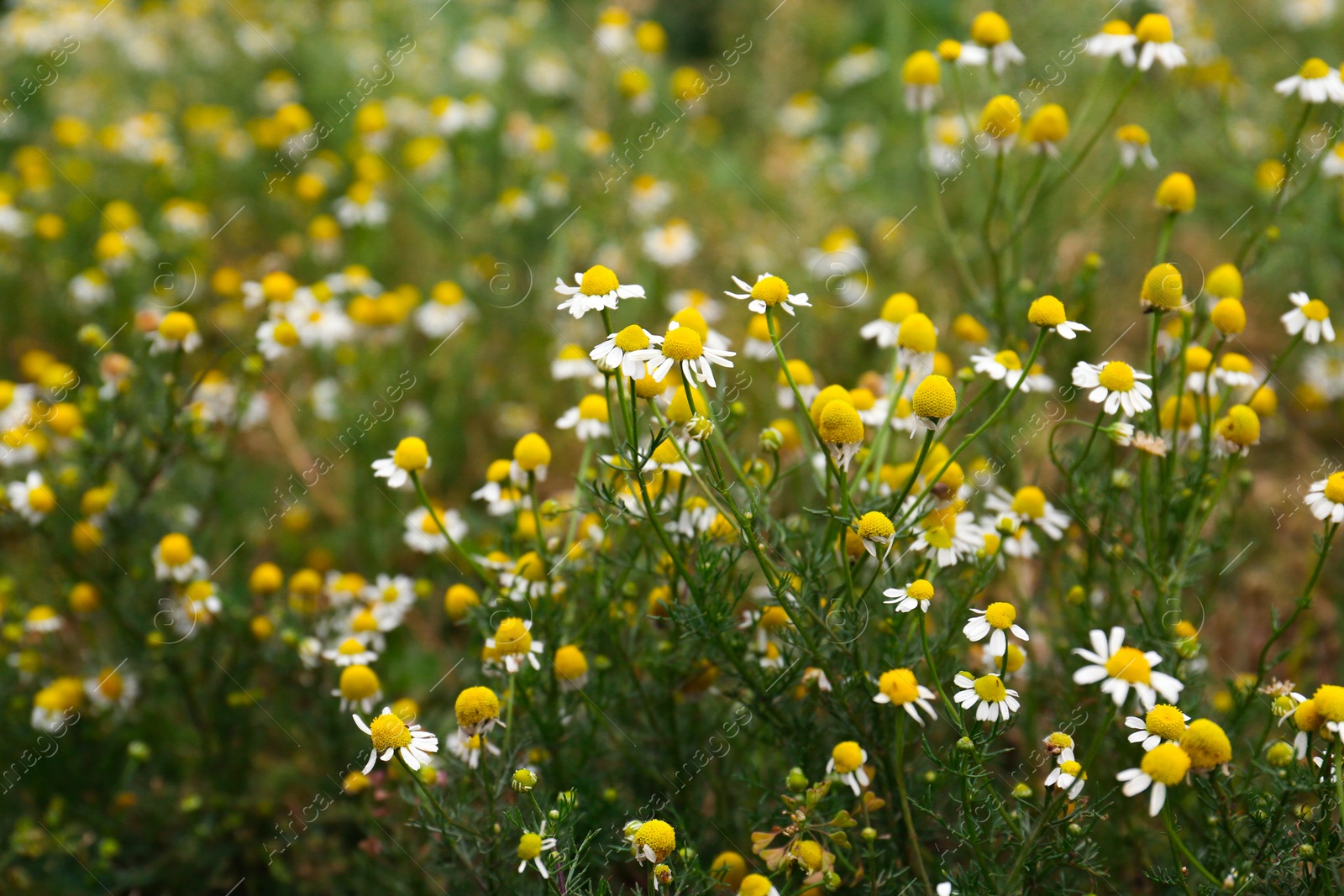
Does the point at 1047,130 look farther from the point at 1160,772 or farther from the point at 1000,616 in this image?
the point at 1160,772

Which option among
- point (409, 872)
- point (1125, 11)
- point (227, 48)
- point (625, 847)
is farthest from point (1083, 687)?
point (227, 48)

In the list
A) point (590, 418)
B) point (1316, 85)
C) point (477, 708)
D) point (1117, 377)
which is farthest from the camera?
point (1316, 85)

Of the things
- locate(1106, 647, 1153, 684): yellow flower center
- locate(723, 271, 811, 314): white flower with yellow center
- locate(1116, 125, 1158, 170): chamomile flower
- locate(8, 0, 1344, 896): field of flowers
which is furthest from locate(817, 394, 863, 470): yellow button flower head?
locate(1116, 125, 1158, 170): chamomile flower

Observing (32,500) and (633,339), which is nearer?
(633,339)

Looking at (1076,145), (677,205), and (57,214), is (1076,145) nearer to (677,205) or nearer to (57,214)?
(677,205)

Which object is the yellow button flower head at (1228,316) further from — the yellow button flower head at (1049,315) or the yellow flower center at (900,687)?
the yellow flower center at (900,687)

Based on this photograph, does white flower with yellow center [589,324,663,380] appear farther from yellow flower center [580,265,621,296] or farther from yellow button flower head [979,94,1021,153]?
yellow button flower head [979,94,1021,153]

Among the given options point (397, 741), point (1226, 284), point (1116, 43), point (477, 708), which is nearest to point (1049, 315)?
point (1226, 284)
